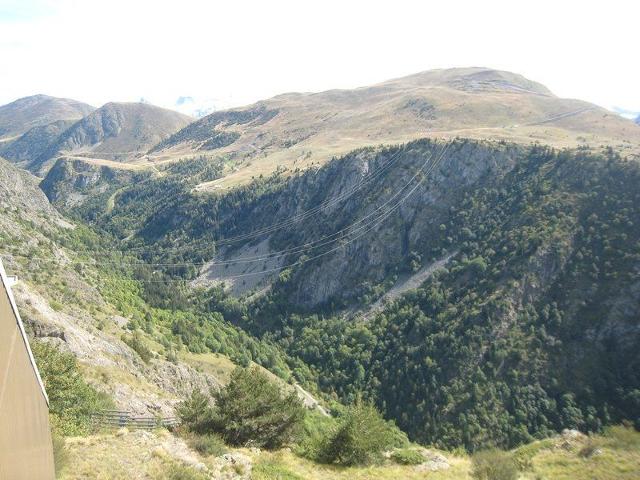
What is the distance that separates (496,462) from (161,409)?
23105 millimetres

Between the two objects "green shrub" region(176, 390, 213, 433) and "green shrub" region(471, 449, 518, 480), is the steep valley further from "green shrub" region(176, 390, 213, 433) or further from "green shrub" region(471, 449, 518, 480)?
"green shrub" region(471, 449, 518, 480)

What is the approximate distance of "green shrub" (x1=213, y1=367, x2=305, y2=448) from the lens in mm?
19594

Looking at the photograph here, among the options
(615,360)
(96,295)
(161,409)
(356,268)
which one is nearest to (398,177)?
(356,268)

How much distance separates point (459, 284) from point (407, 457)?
6683 cm

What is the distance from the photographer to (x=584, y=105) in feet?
597

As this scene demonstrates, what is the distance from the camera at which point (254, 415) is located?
2012 cm

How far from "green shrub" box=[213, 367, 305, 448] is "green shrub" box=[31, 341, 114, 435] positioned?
6.06 m

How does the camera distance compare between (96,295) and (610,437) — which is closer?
(610,437)

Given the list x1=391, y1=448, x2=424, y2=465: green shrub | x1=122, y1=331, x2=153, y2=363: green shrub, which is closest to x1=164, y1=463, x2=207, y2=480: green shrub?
x1=391, y1=448, x2=424, y2=465: green shrub

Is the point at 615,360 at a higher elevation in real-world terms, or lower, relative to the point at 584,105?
lower

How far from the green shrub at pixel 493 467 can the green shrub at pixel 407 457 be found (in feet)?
8.57

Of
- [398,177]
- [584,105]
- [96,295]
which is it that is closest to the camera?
[96,295]

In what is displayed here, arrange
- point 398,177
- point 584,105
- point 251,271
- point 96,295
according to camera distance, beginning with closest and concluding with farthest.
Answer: point 96,295 → point 398,177 → point 251,271 → point 584,105

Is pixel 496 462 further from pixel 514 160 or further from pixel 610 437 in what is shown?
pixel 514 160
